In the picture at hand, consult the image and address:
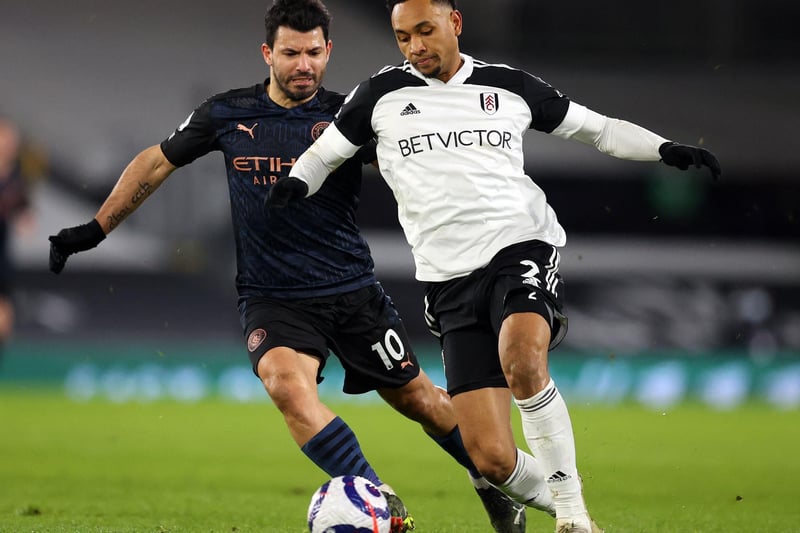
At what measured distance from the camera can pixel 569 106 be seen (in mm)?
5109

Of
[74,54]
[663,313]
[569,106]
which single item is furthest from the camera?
[74,54]

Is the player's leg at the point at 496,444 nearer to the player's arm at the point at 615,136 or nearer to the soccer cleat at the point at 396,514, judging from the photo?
the soccer cleat at the point at 396,514

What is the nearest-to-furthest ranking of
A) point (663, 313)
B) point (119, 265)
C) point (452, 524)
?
point (452, 524), point (663, 313), point (119, 265)

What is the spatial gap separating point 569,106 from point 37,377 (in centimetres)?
1128

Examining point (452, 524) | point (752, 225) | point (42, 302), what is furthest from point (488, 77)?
point (752, 225)

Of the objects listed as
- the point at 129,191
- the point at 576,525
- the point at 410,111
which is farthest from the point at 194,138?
the point at 576,525

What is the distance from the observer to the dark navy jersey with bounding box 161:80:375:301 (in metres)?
5.44

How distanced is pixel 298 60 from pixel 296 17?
19 cm

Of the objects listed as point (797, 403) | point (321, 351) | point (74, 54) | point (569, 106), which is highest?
point (74, 54)

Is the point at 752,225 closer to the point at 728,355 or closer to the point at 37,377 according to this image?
the point at 728,355

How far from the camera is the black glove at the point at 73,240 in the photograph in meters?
5.59

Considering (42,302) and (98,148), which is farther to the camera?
(98,148)

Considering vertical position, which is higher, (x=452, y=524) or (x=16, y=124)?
(x=16, y=124)

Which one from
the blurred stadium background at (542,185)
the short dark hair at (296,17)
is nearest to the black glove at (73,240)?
the short dark hair at (296,17)
